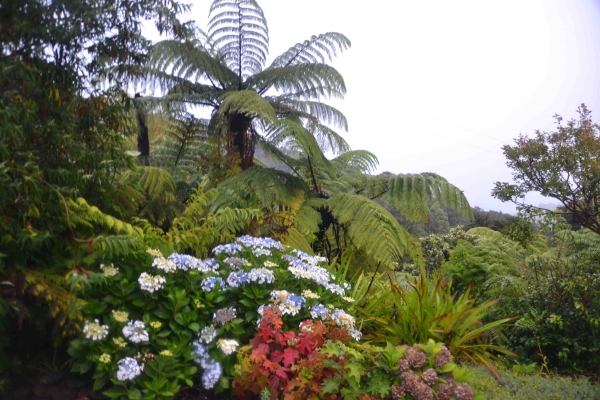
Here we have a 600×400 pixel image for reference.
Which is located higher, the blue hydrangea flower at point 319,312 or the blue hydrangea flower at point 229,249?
the blue hydrangea flower at point 229,249

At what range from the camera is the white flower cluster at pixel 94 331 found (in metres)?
1.91

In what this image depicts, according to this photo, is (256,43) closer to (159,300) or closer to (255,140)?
(255,140)

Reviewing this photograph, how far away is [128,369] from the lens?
192 cm

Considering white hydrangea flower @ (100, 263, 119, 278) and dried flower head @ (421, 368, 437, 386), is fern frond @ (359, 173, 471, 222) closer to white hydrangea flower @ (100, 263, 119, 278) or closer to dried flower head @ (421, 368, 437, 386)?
dried flower head @ (421, 368, 437, 386)

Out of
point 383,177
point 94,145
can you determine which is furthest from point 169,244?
point 383,177

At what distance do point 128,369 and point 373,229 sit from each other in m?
2.44

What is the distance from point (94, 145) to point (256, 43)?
139 inches

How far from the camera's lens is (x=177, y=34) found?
8.77ft

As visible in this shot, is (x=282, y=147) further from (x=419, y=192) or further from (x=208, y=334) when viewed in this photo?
(x=208, y=334)

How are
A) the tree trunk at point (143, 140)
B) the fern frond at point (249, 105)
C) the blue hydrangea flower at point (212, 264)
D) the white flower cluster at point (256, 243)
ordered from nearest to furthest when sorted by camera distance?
the blue hydrangea flower at point (212, 264) → the white flower cluster at point (256, 243) → the fern frond at point (249, 105) → the tree trunk at point (143, 140)

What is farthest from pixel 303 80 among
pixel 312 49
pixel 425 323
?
pixel 425 323

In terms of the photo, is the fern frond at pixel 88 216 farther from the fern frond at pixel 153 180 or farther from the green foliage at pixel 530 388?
the green foliage at pixel 530 388

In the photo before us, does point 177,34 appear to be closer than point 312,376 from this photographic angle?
No

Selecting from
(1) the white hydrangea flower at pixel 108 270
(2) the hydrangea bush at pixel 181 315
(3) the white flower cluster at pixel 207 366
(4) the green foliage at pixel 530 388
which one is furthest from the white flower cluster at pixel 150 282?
(4) the green foliage at pixel 530 388
